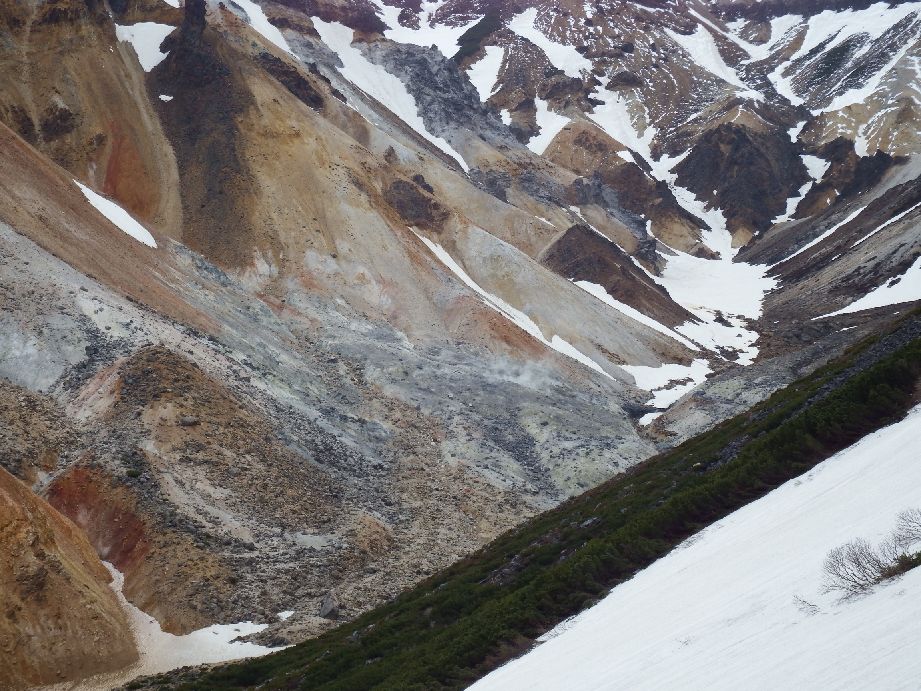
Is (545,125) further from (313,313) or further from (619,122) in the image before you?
(313,313)

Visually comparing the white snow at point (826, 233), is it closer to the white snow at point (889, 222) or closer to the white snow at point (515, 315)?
the white snow at point (889, 222)

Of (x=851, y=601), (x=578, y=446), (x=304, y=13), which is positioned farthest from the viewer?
(x=304, y=13)

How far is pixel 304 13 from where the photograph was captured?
423 feet

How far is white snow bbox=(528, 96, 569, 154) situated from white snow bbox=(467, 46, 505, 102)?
10.6 meters

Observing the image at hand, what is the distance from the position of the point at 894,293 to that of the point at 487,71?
119 m

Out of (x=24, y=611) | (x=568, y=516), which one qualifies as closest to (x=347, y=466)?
(x=568, y=516)

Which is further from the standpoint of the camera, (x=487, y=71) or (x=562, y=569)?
(x=487, y=71)

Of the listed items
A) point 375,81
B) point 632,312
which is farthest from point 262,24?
point 632,312

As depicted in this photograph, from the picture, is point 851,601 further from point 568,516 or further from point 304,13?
point 304,13

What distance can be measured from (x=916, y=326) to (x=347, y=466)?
72.8 feet

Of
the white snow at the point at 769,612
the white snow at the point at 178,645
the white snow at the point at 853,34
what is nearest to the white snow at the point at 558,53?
the white snow at the point at 853,34

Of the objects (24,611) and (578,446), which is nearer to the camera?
(24,611)

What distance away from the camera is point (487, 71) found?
173750mm

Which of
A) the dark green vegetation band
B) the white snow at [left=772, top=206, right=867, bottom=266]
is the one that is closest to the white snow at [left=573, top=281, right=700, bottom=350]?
the dark green vegetation band
